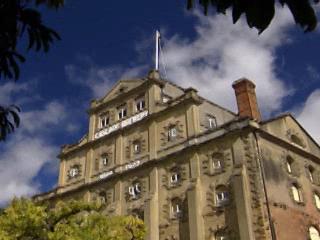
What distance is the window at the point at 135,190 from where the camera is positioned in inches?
1350

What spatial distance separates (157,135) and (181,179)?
4.88 meters

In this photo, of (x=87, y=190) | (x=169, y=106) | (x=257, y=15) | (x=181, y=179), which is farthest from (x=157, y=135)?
(x=257, y=15)

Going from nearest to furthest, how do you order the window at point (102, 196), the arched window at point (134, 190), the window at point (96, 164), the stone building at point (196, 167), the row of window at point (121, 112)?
the stone building at point (196, 167) < the arched window at point (134, 190) < the window at point (102, 196) < the row of window at point (121, 112) < the window at point (96, 164)

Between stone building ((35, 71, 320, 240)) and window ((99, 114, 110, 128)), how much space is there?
9cm

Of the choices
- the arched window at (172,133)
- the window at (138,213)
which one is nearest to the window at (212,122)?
the arched window at (172,133)

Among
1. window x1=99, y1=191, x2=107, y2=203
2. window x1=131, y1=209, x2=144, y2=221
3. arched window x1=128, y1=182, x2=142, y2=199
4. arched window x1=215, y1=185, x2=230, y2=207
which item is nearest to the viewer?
arched window x1=215, y1=185, x2=230, y2=207

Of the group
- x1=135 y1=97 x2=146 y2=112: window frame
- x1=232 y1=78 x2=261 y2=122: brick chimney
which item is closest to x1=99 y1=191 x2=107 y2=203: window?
x1=135 y1=97 x2=146 y2=112: window frame

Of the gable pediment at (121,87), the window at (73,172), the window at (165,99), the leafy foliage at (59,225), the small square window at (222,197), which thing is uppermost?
the gable pediment at (121,87)

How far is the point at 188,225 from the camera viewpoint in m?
29.8

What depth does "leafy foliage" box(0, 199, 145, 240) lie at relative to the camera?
2261 centimetres

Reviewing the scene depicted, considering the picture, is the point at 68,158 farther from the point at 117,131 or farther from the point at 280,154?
the point at 280,154

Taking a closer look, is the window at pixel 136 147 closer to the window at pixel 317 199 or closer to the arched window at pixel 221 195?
the arched window at pixel 221 195

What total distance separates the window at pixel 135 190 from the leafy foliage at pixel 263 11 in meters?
31.8

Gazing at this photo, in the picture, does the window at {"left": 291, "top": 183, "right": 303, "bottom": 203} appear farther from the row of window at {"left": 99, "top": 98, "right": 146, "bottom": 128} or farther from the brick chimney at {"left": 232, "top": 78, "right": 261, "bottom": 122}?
the row of window at {"left": 99, "top": 98, "right": 146, "bottom": 128}
